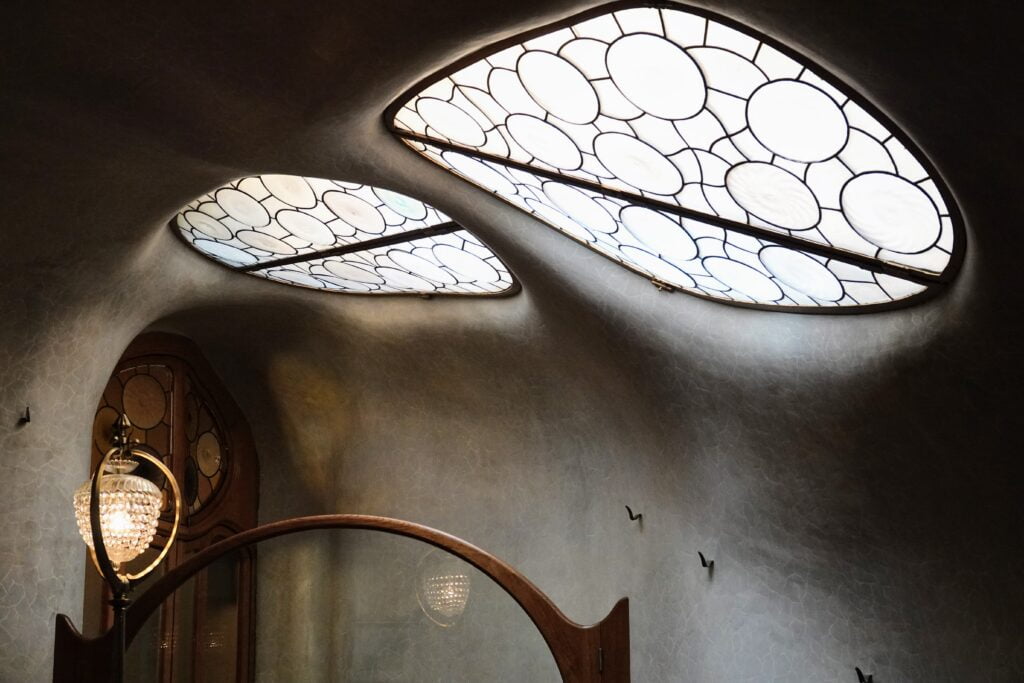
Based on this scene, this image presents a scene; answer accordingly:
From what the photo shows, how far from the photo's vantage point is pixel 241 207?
6785 mm

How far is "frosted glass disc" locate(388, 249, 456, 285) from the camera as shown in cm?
761

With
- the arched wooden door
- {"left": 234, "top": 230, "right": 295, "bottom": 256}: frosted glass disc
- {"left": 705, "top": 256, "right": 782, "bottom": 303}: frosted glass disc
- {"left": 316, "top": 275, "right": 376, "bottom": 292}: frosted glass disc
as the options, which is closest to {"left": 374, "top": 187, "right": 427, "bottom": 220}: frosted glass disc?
{"left": 234, "top": 230, "right": 295, "bottom": 256}: frosted glass disc

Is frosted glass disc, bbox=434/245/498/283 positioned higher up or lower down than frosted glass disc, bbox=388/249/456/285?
lower down

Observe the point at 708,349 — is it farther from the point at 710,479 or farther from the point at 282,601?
the point at 282,601

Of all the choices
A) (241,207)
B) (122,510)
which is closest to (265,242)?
(241,207)

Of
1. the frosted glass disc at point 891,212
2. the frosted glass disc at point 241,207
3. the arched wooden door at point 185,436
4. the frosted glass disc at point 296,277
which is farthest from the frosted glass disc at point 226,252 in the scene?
the frosted glass disc at point 891,212

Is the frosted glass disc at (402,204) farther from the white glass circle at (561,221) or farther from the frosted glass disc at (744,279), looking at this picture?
the frosted glass disc at (744,279)

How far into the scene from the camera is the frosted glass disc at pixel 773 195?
4.51 meters

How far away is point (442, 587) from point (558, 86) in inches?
85.6

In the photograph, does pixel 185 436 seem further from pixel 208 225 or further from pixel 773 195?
pixel 773 195

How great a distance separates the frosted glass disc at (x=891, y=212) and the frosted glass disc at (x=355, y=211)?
3.18m

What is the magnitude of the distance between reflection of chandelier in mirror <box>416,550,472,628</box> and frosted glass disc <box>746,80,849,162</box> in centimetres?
211

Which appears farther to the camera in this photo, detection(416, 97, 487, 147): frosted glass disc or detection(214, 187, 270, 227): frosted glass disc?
detection(214, 187, 270, 227): frosted glass disc

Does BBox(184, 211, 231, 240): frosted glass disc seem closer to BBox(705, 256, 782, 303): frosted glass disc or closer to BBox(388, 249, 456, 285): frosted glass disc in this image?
BBox(388, 249, 456, 285): frosted glass disc
